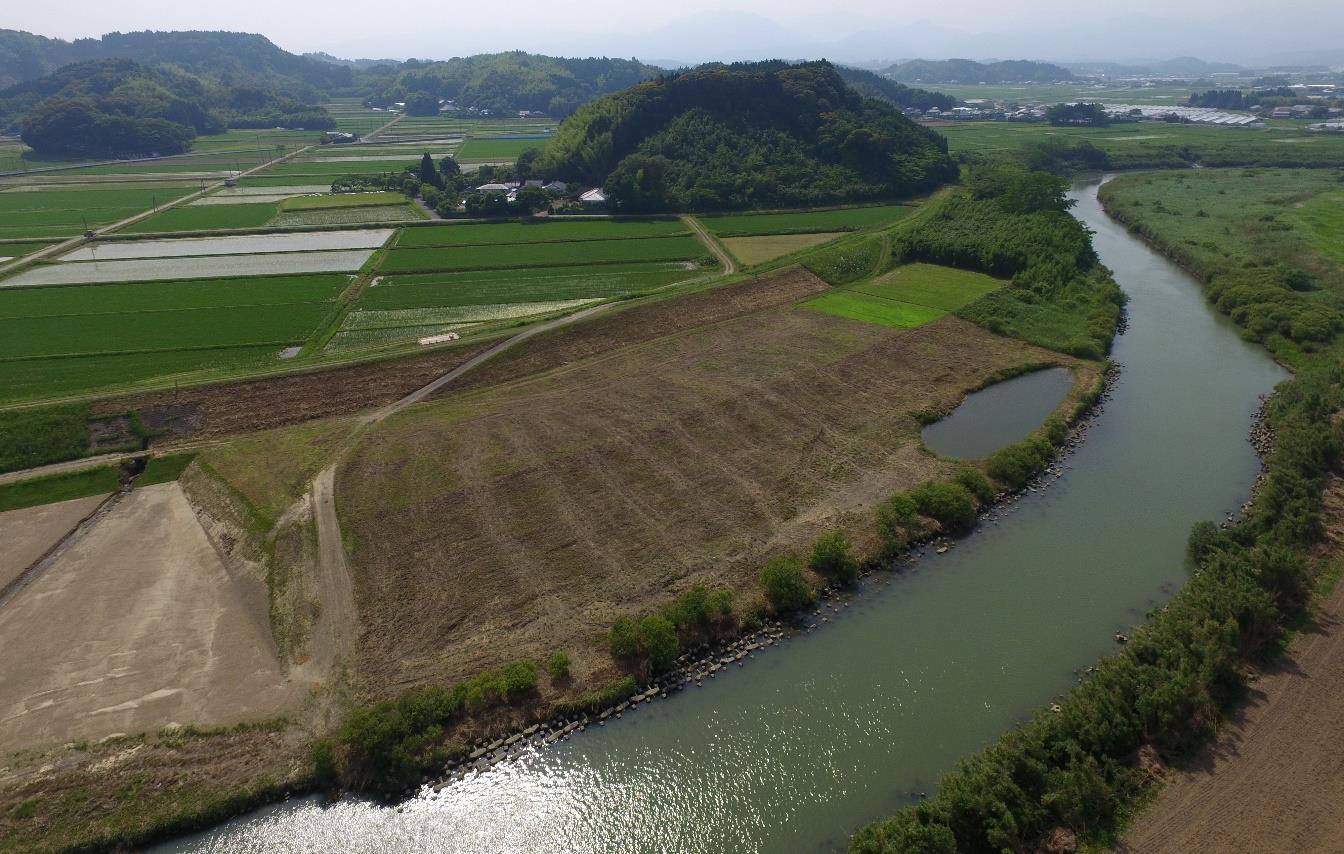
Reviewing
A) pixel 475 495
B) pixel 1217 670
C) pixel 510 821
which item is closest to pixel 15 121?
pixel 475 495

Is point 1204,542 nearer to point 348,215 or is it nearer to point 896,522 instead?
point 896,522

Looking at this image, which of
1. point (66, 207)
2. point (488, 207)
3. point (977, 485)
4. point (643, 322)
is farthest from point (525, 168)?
point (977, 485)

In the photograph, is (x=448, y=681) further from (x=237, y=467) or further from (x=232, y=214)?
(x=232, y=214)

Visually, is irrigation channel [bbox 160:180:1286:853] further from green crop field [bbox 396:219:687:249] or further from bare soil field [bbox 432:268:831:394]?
green crop field [bbox 396:219:687:249]

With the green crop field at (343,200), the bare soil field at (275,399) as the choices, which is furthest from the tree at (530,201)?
the bare soil field at (275,399)

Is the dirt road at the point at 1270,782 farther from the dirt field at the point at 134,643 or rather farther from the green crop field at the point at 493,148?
the green crop field at the point at 493,148
